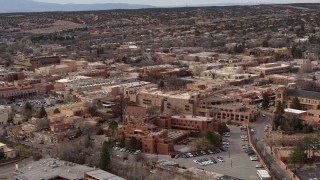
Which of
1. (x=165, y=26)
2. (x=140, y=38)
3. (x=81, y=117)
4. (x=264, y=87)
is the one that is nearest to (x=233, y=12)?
(x=165, y=26)

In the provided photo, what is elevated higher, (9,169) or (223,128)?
(223,128)

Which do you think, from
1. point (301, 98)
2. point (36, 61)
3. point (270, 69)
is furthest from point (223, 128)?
point (36, 61)

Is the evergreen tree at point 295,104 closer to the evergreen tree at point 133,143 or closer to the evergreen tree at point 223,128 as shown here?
the evergreen tree at point 223,128

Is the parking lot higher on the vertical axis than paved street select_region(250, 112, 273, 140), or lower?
higher

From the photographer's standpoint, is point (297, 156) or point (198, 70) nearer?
point (297, 156)

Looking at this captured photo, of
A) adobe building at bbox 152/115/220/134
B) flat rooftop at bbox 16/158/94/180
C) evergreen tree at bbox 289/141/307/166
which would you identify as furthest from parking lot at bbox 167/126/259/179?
flat rooftop at bbox 16/158/94/180

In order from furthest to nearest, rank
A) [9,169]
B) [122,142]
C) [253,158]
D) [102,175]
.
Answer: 1. [122,142]
2. [253,158]
3. [9,169]
4. [102,175]

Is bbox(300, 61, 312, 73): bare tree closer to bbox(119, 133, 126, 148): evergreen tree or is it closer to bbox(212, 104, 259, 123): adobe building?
bbox(212, 104, 259, 123): adobe building

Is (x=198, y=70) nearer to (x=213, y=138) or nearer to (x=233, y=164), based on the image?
(x=213, y=138)

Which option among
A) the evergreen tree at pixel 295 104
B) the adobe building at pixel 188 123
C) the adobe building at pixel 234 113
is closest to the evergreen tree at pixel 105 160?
the adobe building at pixel 188 123
